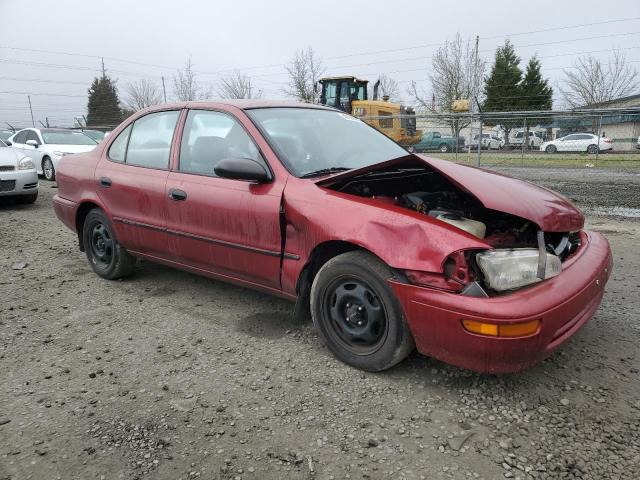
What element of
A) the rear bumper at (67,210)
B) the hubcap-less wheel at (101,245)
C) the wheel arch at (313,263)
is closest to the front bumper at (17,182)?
the rear bumper at (67,210)

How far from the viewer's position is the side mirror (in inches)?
120

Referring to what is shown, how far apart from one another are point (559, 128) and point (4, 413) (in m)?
16.1

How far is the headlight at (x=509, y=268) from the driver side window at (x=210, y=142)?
166 cm

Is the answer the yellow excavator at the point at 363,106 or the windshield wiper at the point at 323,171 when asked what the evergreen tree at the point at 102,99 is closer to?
the yellow excavator at the point at 363,106

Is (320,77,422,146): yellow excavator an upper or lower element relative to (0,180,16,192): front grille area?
upper

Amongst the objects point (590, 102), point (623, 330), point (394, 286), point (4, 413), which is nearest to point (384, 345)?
point (394, 286)

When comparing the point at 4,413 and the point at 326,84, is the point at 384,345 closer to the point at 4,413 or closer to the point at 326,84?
the point at 4,413

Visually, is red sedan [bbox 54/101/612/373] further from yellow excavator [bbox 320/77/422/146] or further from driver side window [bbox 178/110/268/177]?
yellow excavator [bbox 320/77/422/146]

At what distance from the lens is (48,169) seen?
502 inches

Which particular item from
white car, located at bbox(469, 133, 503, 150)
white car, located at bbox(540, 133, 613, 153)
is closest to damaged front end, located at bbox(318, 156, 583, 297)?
white car, located at bbox(469, 133, 503, 150)

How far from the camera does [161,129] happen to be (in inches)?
157

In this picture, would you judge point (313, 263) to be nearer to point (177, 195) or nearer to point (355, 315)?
point (355, 315)

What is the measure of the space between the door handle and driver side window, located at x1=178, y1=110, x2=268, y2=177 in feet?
0.55

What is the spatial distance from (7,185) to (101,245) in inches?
203
